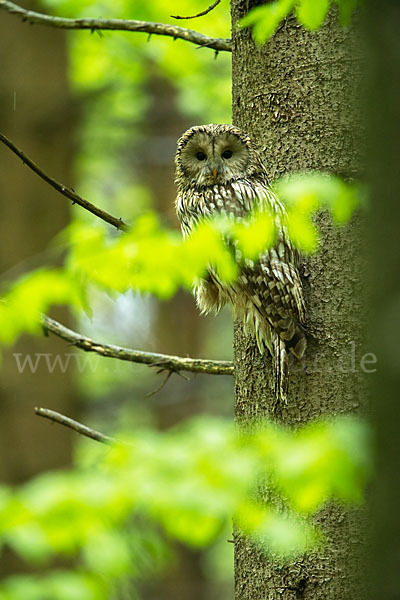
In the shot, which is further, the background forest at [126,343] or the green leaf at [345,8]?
the green leaf at [345,8]

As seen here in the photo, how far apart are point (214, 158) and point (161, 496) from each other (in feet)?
8.85

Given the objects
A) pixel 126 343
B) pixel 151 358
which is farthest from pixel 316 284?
pixel 126 343

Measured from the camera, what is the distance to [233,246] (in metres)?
3.09

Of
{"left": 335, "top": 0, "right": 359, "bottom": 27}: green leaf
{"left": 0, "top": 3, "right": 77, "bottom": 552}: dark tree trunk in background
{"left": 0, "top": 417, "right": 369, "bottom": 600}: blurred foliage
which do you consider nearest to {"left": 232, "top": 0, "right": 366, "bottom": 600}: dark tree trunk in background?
{"left": 335, "top": 0, "right": 359, "bottom": 27}: green leaf

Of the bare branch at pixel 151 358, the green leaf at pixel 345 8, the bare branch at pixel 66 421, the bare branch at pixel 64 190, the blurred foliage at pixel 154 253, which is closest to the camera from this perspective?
the blurred foliage at pixel 154 253

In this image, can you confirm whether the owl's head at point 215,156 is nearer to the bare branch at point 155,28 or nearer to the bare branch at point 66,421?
the bare branch at point 155,28

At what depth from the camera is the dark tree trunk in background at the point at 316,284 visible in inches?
126

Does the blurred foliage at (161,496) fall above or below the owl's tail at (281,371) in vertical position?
below

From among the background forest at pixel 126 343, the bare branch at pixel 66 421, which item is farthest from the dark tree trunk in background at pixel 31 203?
the bare branch at pixel 66 421

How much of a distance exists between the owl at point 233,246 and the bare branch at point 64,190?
44cm

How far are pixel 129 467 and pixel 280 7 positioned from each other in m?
1.71

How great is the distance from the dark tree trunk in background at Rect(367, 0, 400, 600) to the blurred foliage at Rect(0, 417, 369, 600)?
0.32 m

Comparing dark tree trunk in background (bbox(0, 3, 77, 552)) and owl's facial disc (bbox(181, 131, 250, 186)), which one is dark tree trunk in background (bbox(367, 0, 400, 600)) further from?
dark tree trunk in background (bbox(0, 3, 77, 552))

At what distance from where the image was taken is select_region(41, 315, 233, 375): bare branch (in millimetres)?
3852
